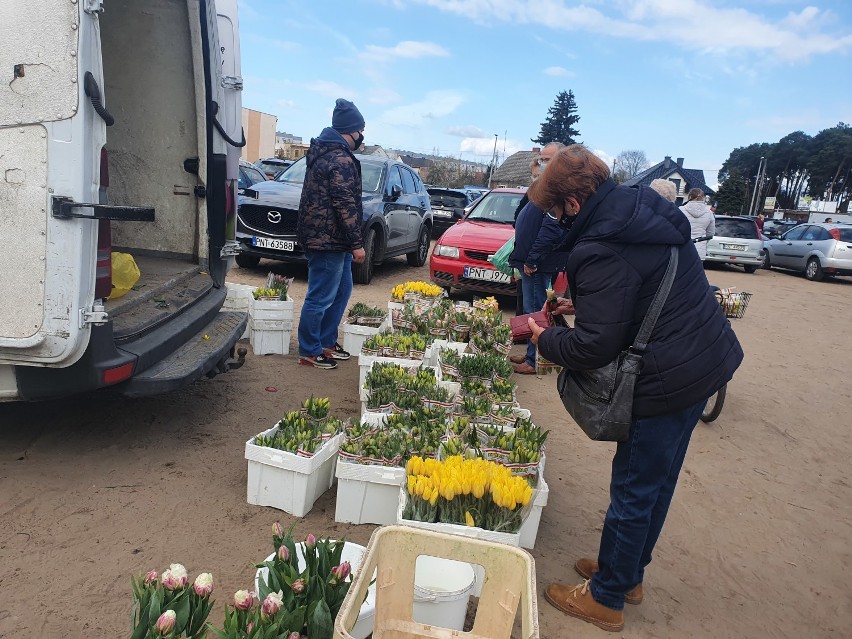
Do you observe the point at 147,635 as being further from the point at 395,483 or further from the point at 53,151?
the point at 53,151

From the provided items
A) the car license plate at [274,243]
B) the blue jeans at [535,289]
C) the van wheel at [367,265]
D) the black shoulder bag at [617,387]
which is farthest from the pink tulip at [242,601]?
the van wheel at [367,265]

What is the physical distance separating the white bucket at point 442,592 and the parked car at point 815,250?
60.3ft

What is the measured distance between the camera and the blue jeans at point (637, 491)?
7.85ft

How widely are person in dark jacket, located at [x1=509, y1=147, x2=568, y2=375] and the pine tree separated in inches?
2194

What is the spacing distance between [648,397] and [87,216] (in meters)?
2.46

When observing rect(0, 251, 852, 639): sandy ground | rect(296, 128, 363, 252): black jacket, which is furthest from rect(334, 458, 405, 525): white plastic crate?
rect(296, 128, 363, 252): black jacket

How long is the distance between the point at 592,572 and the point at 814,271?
18.2 metres

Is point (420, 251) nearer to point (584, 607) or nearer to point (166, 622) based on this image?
point (584, 607)

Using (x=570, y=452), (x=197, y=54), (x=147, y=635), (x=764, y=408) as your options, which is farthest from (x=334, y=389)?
(x=764, y=408)

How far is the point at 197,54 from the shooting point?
4.21 metres

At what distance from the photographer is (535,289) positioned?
576 centimetres

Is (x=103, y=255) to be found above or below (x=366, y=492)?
above

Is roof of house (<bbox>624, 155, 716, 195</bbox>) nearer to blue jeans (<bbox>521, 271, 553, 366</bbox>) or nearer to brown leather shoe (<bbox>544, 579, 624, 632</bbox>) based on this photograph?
blue jeans (<bbox>521, 271, 553, 366</bbox>)

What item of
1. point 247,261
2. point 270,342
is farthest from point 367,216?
point 270,342
